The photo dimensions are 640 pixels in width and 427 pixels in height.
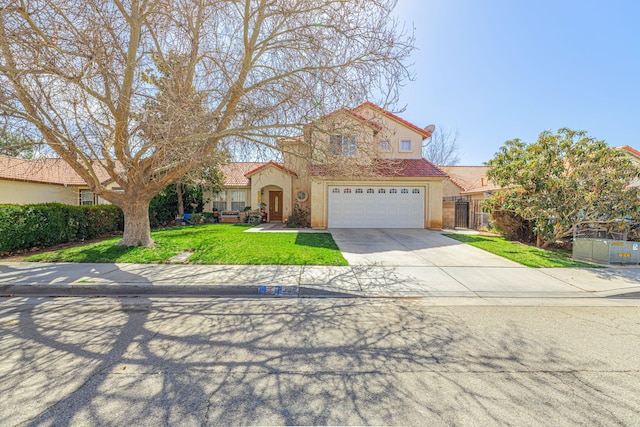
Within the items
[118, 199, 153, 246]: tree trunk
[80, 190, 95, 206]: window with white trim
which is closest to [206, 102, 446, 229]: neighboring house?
[118, 199, 153, 246]: tree trunk

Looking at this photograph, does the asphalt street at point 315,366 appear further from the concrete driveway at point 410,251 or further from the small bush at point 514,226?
the small bush at point 514,226

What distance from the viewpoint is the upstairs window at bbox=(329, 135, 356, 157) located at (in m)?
8.27

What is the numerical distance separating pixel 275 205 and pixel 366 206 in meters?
7.50

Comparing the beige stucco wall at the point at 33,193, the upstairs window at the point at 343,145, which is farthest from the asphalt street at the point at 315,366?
the beige stucco wall at the point at 33,193

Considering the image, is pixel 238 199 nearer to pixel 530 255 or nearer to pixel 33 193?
pixel 33 193

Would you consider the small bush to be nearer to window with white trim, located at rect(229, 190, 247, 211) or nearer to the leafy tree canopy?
the leafy tree canopy

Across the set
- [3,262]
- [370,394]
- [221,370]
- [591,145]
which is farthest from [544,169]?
→ [3,262]

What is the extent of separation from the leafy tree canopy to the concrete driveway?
2.82m

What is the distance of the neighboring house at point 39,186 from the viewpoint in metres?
15.7

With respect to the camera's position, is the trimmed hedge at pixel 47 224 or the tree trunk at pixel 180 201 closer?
the trimmed hedge at pixel 47 224

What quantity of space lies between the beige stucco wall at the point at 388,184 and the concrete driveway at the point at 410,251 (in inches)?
79.9

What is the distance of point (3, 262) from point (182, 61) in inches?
288

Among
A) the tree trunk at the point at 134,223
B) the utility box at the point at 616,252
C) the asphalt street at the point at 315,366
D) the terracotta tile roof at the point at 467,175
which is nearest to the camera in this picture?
the asphalt street at the point at 315,366

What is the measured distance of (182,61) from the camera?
8242mm
